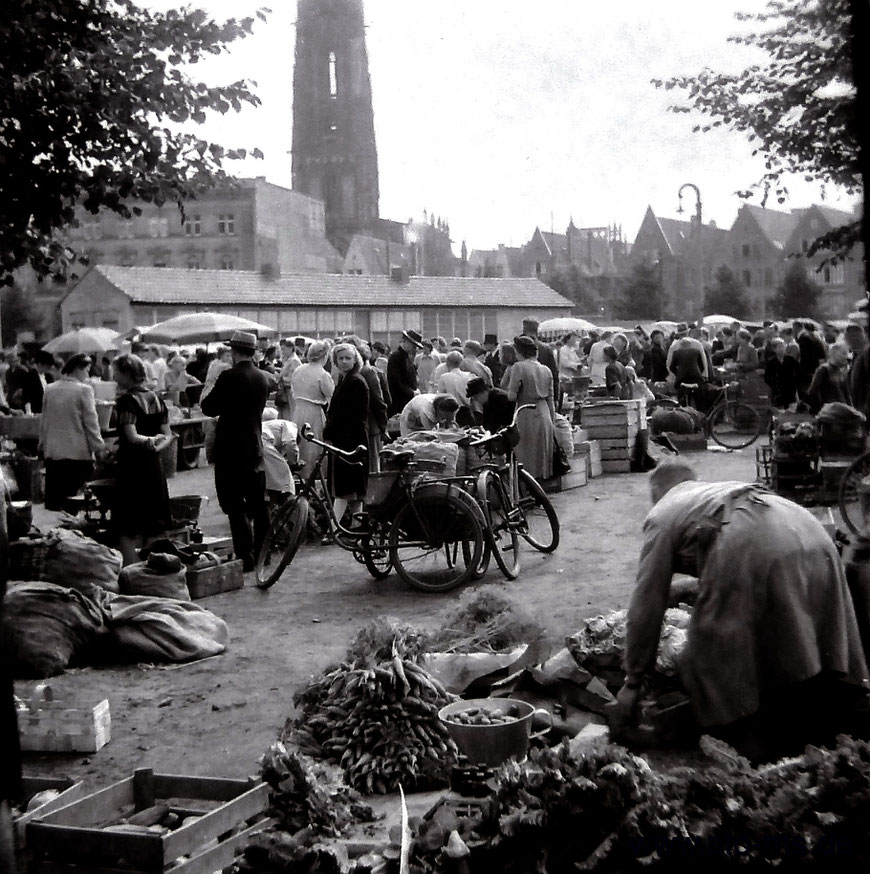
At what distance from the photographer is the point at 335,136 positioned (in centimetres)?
10500

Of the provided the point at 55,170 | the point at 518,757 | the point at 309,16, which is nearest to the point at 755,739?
the point at 518,757

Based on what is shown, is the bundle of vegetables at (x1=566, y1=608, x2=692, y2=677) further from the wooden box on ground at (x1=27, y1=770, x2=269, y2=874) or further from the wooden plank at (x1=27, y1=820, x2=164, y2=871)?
the wooden plank at (x1=27, y1=820, x2=164, y2=871)

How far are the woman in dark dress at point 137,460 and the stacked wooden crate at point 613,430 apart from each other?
325 inches

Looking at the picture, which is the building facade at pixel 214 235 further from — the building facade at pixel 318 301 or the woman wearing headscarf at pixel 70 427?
the woman wearing headscarf at pixel 70 427

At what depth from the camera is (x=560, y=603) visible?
27.6ft

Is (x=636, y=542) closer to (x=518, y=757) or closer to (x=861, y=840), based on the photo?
(x=518, y=757)

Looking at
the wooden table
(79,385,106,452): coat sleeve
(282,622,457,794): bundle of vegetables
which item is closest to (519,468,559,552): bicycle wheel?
(79,385,106,452): coat sleeve

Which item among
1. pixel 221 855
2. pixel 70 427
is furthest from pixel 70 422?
pixel 221 855

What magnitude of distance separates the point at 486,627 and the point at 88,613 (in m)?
2.70

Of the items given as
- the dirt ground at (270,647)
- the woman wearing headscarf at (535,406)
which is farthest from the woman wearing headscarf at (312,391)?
the woman wearing headscarf at (535,406)

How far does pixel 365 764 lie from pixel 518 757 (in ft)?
2.07

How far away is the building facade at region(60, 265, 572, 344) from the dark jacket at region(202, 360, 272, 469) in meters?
36.0

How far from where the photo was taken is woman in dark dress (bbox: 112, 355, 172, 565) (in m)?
8.83

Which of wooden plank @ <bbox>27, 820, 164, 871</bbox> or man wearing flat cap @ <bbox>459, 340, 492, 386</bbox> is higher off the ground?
man wearing flat cap @ <bbox>459, 340, 492, 386</bbox>
